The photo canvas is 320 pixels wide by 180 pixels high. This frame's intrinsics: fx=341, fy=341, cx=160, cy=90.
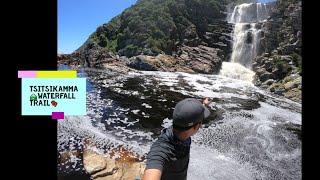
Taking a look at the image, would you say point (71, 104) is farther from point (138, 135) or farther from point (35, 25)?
point (138, 135)

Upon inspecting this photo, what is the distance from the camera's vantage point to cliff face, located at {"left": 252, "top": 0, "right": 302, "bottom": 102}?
17.5 meters

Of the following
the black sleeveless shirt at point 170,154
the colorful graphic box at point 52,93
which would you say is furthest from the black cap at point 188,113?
the colorful graphic box at point 52,93

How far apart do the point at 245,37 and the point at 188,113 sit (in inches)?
1076

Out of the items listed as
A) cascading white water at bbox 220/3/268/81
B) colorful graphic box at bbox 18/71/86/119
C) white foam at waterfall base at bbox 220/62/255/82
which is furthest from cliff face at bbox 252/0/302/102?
colorful graphic box at bbox 18/71/86/119

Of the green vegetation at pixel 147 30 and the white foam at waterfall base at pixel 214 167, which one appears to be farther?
the green vegetation at pixel 147 30

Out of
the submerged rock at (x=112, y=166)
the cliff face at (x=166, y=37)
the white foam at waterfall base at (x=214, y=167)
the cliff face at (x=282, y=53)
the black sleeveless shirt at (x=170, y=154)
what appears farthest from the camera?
the cliff face at (x=166, y=37)

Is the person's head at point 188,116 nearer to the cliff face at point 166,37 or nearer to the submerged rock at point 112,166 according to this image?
the submerged rock at point 112,166

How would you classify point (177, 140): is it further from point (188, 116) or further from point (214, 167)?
point (214, 167)

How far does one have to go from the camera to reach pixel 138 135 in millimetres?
7645

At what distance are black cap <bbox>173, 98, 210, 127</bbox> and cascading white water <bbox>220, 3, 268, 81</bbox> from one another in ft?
70.6

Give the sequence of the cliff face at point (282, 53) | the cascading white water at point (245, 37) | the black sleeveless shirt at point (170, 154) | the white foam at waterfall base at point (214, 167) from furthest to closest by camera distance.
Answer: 1. the cascading white water at point (245, 37)
2. the cliff face at point (282, 53)
3. the white foam at waterfall base at point (214, 167)
4. the black sleeveless shirt at point (170, 154)

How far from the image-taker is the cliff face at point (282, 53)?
1753 centimetres

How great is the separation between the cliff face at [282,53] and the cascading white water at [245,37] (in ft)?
2.32

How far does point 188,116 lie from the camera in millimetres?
1680
